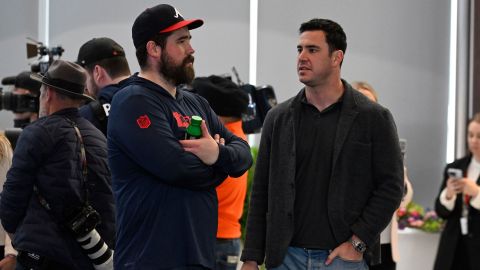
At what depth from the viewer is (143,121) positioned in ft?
8.75

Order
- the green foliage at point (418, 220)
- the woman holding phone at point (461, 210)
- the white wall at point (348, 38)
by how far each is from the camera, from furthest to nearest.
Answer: the white wall at point (348, 38)
the green foliage at point (418, 220)
the woman holding phone at point (461, 210)

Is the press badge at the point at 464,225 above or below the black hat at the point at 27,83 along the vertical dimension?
below

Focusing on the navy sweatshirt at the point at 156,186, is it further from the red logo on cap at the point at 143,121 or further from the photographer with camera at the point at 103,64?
the photographer with camera at the point at 103,64

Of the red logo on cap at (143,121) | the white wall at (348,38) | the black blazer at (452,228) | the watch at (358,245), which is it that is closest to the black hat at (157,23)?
the red logo on cap at (143,121)

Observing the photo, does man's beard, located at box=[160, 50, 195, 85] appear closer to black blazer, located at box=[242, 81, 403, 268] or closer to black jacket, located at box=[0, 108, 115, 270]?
black blazer, located at box=[242, 81, 403, 268]

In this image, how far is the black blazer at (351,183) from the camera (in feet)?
9.87

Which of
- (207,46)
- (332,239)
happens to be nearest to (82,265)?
(332,239)

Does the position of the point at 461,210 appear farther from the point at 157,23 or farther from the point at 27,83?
the point at 157,23

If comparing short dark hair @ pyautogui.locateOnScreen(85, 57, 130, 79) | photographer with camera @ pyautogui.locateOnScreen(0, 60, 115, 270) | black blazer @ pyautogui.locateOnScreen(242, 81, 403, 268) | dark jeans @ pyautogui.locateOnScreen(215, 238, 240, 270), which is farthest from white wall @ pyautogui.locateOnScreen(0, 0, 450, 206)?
black blazer @ pyautogui.locateOnScreen(242, 81, 403, 268)

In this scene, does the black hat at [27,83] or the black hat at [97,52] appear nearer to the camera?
the black hat at [97,52]

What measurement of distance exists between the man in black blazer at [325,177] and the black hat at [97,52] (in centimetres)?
106

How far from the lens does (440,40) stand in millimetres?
7457

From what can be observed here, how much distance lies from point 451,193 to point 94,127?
2.97m

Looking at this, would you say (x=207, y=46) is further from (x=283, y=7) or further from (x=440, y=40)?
(x=440, y=40)
